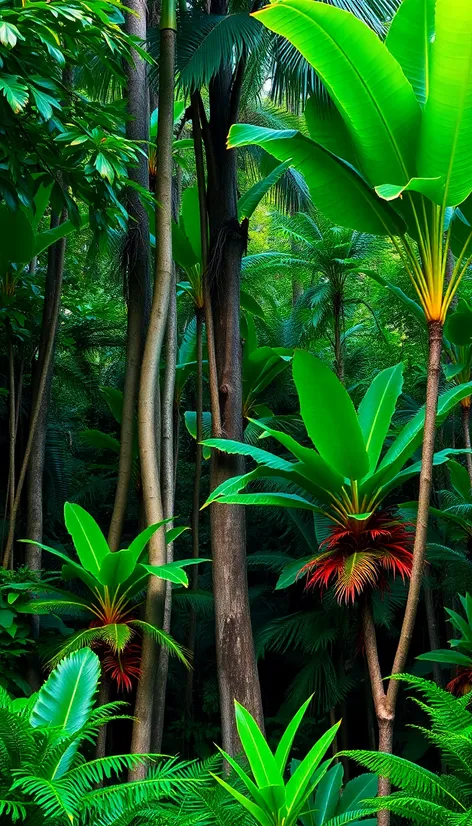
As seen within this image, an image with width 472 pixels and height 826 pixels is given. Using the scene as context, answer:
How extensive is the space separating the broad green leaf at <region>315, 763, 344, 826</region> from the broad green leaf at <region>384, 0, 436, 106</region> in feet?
12.1

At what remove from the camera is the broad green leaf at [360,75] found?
326cm

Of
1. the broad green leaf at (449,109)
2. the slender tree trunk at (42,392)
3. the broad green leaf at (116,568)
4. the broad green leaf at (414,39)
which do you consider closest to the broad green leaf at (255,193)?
the slender tree trunk at (42,392)

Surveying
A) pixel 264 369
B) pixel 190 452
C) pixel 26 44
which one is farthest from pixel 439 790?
pixel 190 452

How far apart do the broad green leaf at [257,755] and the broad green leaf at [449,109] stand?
242 cm

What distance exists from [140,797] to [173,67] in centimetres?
403

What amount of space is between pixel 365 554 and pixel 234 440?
147cm

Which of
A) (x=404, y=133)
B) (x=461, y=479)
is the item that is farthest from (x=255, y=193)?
(x=461, y=479)

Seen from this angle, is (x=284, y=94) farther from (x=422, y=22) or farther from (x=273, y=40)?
(x=422, y=22)

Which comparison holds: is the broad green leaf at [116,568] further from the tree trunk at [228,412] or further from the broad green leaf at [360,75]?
the broad green leaf at [360,75]

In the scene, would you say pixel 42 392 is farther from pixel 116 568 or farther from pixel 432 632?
pixel 432 632

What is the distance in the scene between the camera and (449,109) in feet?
10.6

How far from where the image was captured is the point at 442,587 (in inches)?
255

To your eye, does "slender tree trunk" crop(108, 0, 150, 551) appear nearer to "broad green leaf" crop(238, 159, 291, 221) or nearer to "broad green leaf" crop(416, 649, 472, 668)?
"broad green leaf" crop(238, 159, 291, 221)

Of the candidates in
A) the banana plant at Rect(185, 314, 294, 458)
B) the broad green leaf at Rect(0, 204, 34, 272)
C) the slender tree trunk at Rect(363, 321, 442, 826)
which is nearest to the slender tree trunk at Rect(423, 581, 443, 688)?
the banana plant at Rect(185, 314, 294, 458)
